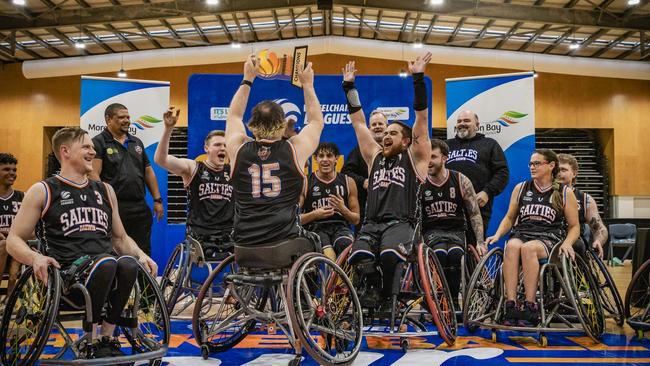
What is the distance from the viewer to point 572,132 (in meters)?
16.5

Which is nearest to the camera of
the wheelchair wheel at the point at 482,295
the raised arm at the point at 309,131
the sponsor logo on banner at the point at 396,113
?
the raised arm at the point at 309,131

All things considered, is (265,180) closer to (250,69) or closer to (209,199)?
(250,69)

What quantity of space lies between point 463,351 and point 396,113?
3164mm

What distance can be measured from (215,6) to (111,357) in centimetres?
1043

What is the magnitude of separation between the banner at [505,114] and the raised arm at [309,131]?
354 cm

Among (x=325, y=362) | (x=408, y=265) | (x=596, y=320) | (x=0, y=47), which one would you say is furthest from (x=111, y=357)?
(x=0, y=47)

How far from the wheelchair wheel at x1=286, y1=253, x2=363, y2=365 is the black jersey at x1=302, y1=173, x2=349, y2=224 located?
1501mm

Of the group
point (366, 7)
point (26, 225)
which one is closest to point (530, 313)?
point (26, 225)

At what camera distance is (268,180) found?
337 cm

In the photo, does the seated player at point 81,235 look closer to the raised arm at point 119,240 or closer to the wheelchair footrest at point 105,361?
the raised arm at point 119,240

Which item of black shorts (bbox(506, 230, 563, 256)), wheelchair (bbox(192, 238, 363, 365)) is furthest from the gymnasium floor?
black shorts (bbox(506, 230, 563, 256))

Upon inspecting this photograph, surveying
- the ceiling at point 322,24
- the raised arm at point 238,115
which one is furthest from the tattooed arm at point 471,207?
A: the ceiling at point 322,24

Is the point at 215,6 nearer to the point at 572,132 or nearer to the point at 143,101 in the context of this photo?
the point at 143,101

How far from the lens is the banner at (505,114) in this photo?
→ 22.1 feet
